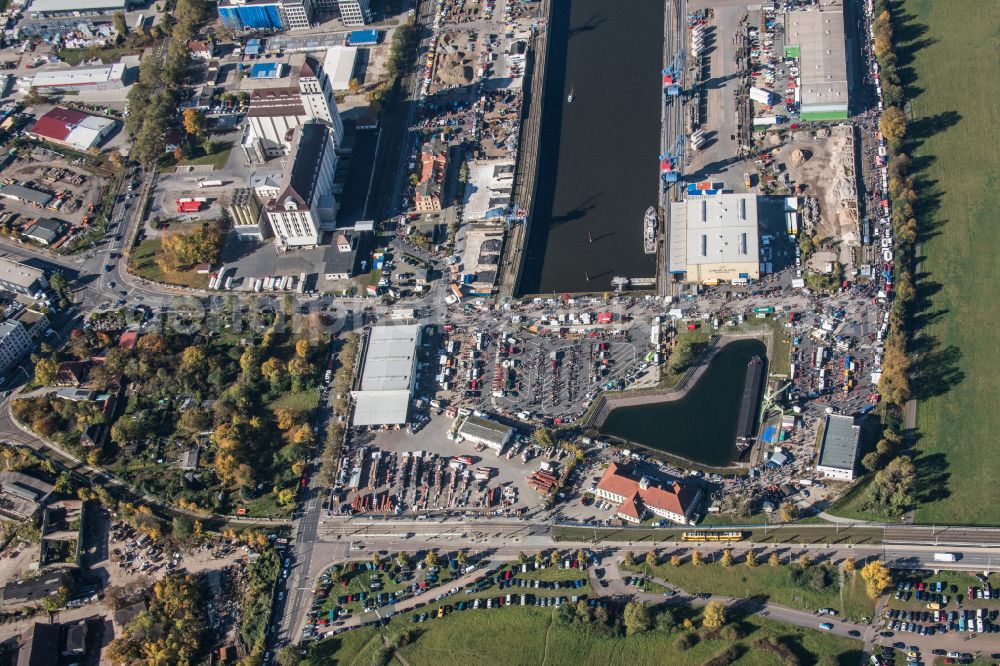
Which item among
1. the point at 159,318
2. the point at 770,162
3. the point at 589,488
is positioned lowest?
the point at 589,488

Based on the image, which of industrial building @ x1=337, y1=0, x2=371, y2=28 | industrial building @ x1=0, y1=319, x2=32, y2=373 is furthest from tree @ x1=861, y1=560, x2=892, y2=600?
industrial building @ x1=337, y1=0, x2=371, y2=28

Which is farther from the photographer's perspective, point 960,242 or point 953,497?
point 960,242

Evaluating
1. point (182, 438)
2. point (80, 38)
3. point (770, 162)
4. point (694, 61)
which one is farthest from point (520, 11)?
point (182, 438)

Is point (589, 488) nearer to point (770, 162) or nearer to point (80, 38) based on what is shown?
point (770, 162)

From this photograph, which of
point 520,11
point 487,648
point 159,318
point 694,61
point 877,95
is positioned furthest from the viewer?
point 520,11

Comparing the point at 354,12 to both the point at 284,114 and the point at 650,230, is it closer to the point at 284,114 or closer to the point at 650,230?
the point at 284,114

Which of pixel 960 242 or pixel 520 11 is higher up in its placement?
pixel 520 11

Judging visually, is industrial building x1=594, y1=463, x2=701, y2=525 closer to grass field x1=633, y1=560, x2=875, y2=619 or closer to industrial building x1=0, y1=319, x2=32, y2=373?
grass field x1=633, y1=560, x2=875, y2=619
